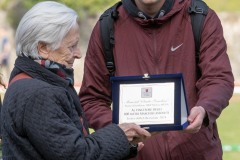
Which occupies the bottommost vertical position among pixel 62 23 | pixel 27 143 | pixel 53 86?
pixel 27 143

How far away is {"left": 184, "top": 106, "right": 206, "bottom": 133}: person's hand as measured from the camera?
4590 millimetres

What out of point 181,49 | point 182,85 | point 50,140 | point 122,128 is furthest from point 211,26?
point 50,140

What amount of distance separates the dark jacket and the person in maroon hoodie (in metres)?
0.85

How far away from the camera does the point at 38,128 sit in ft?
13.3

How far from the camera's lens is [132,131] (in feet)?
14.4

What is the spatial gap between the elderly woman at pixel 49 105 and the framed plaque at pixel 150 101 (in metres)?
0.11

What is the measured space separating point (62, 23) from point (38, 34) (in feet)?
0.45

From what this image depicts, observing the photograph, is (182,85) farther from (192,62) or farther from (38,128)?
(38,128)

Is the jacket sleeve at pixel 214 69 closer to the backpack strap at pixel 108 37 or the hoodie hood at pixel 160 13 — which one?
the hoodie hood at pixel 160 13

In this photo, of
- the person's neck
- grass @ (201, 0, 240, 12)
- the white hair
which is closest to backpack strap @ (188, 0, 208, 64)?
the person's neck

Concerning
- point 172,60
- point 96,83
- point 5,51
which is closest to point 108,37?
point 96,83

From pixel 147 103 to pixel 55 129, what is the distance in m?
0.63

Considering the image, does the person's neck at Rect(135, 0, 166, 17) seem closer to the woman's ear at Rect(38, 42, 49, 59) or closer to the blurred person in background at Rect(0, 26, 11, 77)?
the woman's ear at Rect(38, 42, 49, 59)

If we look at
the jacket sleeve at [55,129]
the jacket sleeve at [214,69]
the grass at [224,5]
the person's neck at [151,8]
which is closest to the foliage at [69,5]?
the grass at [224,5]
